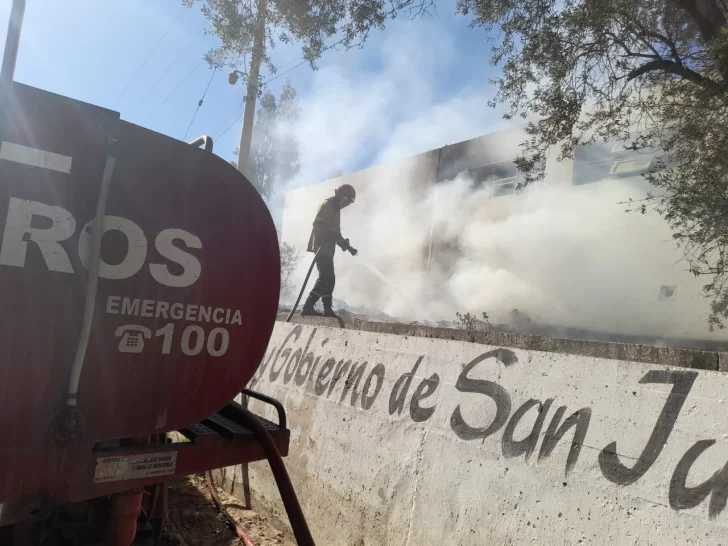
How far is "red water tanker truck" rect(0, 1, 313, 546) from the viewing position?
136 centimetres

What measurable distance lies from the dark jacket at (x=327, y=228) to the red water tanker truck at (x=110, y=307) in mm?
4316

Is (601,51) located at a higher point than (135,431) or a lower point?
higher

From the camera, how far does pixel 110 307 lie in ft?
4.87

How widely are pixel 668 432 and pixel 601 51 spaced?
20.1 ft

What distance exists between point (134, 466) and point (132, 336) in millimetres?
420

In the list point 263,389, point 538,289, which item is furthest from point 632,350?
point 538,289

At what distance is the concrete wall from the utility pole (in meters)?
5.08

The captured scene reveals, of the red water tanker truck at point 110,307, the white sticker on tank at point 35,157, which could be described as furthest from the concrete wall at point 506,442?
the white sticker on tank at point 35,157

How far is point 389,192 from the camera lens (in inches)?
765

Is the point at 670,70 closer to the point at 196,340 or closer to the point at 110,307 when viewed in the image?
the point at 196,340

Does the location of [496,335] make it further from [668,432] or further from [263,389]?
[263,389]

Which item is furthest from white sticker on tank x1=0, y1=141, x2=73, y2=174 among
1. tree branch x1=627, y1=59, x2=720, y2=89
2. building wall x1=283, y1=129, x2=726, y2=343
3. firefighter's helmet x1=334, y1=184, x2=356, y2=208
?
building wall x1=283, y1=129, x2=726, y2=343

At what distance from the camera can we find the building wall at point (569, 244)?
429 inches

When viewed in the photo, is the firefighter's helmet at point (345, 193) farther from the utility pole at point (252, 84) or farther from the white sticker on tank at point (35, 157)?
the white sticker on tank at point (35, 157)
